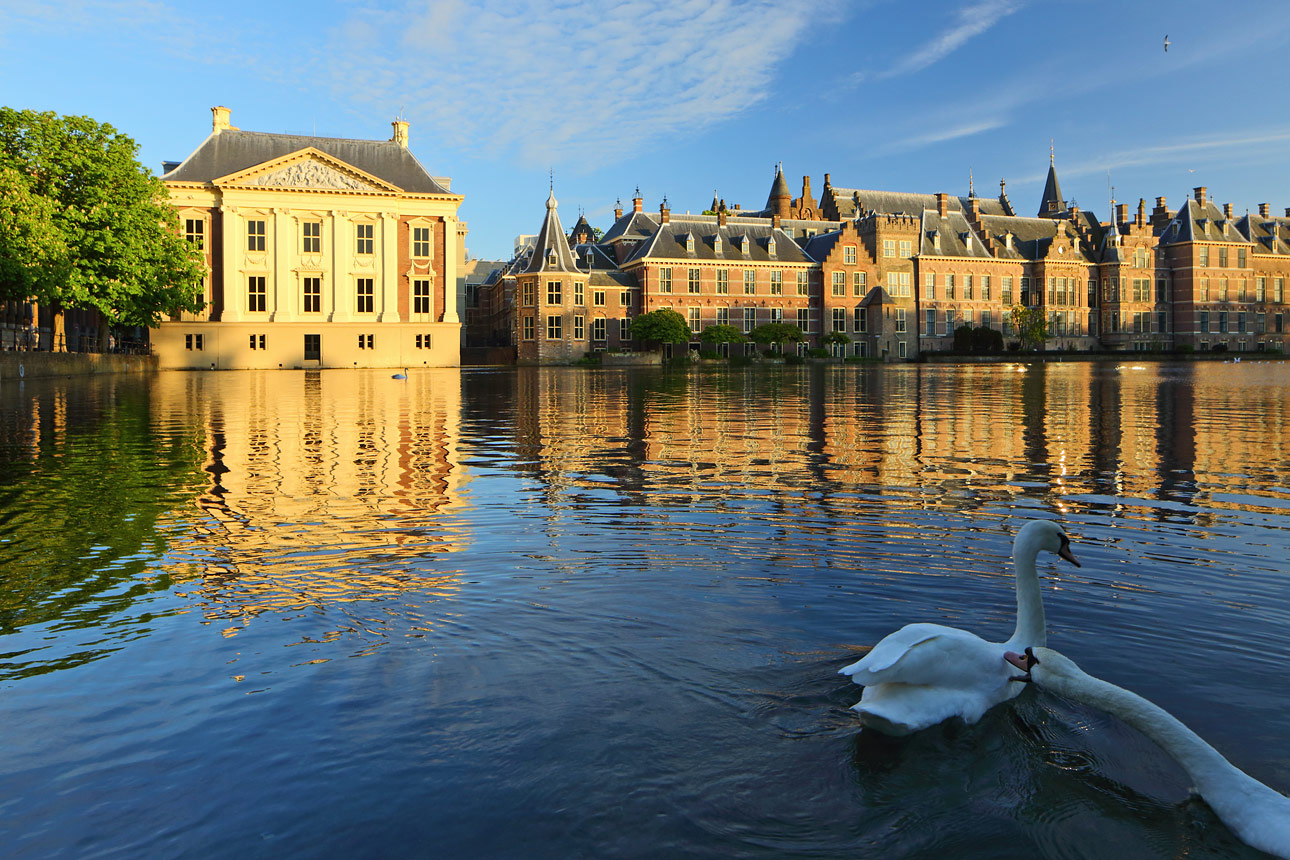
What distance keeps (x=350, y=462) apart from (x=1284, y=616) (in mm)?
11153

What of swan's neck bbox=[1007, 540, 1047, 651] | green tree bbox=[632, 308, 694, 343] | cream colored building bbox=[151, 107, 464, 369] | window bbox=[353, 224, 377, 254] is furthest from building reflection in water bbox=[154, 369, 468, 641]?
green tree bbox=[632, 308, 694, 343]

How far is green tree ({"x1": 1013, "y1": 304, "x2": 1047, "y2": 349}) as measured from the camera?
277 ft

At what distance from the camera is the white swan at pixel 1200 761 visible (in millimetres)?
3381

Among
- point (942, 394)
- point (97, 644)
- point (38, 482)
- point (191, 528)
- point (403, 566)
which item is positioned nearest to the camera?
point (97, 644)

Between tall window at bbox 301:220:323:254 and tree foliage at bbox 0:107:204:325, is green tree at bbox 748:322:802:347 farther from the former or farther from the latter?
tree foliage at bbox 0:107:204:325

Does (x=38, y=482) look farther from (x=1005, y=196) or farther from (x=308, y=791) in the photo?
(x=1005, y=196)

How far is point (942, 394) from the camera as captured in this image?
3075 centimetres

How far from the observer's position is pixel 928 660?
4.27m

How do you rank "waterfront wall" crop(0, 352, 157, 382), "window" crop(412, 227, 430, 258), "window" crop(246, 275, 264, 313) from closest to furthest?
"waterfront wall" crop(0, 352, 157, 382) → "window" crop(246, 275, 264, 313) → "window" crop(412, 227, 430, 258)

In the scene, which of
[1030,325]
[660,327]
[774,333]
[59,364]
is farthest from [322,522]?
[1030,325]

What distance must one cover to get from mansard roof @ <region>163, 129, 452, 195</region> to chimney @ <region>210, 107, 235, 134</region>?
288 millimetres

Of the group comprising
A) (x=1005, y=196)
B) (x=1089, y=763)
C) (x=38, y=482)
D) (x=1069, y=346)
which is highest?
(x=1005, y=196)

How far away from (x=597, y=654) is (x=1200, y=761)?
9.56 feet

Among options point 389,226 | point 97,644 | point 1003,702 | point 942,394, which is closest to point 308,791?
point 97,644
